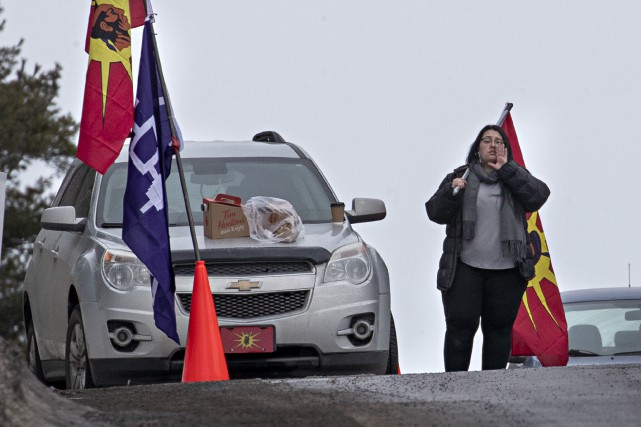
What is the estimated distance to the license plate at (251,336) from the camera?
1016 centimetres

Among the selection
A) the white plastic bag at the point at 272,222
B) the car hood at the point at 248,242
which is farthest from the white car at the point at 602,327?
the white plastic bag at the point at 272,222

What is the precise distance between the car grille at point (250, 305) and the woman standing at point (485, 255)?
3.47 feet

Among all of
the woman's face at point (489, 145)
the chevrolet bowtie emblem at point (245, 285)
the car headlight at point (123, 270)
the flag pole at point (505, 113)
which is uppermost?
the flag pole at point (505, 113)

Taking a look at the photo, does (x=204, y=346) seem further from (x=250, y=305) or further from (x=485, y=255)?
(x=485, y=255)

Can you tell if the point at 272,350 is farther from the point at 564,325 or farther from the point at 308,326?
the point at 564,325

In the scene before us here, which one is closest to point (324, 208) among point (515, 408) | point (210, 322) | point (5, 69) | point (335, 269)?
point (335, 269)

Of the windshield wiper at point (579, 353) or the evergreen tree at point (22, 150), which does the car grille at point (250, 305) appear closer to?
the windshield wiper at point (579, 353)

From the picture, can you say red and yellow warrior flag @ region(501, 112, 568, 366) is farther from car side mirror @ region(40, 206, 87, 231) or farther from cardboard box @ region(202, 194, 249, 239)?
car side mirror @ region(40, 206, 87, 231)

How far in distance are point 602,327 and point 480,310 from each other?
→ 2632 mm

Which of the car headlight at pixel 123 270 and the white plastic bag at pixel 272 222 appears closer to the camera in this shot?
the car headlight at pixel 123 270

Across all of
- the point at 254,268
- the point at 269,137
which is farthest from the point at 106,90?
the point at 269,137

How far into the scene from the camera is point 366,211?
11461 mm

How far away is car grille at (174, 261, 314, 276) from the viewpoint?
34.0 ft

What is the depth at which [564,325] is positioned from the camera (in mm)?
12570
